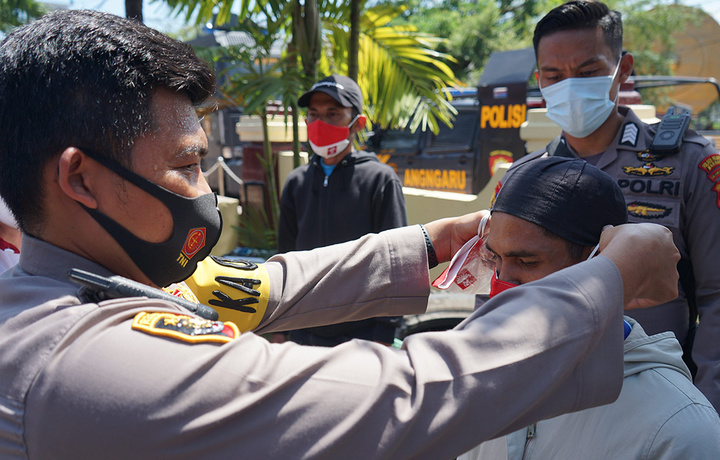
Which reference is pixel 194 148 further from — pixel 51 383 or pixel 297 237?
pixel 297 237

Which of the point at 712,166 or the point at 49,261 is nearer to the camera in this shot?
the point at 49,261

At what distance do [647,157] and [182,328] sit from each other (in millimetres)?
1977

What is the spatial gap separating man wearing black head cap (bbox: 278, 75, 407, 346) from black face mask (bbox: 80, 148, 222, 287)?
2.18m

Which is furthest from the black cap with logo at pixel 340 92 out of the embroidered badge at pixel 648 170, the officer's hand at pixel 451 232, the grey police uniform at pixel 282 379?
the grey police uniform at pixel 282 379

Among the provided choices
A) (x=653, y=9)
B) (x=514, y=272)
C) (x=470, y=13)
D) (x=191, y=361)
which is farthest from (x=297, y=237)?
(x=470, y=13)

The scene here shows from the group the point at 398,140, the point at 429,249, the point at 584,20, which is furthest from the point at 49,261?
the point at 398,140

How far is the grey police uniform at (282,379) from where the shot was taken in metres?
0.94

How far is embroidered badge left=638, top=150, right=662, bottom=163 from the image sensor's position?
229cm

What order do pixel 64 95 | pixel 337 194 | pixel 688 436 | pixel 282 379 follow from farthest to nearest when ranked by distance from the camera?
pixel 337 194 → pixel 688 436 → pixel 64 95 → pixel 282 379

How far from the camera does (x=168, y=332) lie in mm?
1007

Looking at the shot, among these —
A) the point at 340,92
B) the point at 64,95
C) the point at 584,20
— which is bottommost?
the point at 340,92

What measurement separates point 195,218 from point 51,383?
480 millimetres

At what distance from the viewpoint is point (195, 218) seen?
51.9 inches

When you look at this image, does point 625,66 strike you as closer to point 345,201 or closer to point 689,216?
point 689,216
